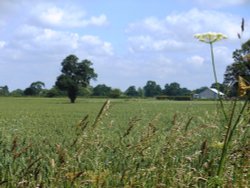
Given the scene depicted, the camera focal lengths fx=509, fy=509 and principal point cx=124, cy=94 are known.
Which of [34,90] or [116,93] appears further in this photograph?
[34,90]

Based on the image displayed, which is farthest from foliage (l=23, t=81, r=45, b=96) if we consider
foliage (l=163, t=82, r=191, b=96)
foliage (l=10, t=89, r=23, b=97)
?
foliage (l=163, t=82, r=191, b=96)

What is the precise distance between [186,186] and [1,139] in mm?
2801

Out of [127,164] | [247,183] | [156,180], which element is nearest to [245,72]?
[247,183]

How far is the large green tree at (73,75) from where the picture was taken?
96000 millimetres

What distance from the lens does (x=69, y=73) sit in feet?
330

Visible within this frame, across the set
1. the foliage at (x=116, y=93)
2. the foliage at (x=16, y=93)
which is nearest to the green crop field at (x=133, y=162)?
the foliage at (x=116, y=93)

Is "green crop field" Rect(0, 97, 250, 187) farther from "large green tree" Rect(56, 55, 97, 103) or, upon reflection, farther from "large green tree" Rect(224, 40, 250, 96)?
"large green tree" Rect(56, 55, 97, 103)

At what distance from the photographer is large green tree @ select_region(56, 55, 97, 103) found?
96.0m

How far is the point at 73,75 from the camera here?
9975 centimetres

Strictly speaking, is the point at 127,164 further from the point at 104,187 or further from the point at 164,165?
the point at 104,187

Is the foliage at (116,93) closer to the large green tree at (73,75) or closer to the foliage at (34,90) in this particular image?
the large green tree at (73,75)

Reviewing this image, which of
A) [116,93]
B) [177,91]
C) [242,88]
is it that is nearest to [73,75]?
[177,91]

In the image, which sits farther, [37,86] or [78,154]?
[37,86]

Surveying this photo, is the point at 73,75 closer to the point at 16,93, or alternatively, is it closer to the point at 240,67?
the point at 16,93
